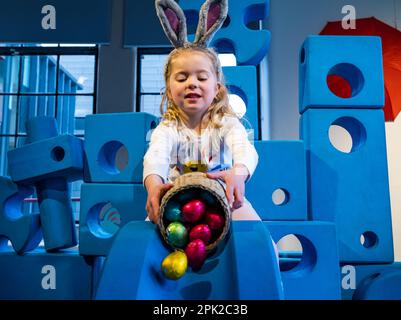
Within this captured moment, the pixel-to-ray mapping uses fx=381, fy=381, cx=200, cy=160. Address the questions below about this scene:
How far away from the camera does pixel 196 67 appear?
0.81 metres

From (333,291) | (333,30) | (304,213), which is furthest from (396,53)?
(333,291)

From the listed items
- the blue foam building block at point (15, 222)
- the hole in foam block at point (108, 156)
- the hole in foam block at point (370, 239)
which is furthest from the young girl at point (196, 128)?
the blue foam building block at point (15, 222)

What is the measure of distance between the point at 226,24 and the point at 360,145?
565 mm

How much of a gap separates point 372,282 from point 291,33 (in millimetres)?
1376

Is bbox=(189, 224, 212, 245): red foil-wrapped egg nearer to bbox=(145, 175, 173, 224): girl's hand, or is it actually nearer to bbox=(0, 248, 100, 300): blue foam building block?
bbox=(145, 175, 173, 224): girl's hand

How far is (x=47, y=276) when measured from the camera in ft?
3.77

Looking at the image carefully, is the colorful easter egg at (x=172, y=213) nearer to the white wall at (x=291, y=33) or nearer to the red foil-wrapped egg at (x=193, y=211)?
the red foil-wrapped egg at (x=193, y=211)

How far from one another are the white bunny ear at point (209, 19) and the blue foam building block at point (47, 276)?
28.1 inches

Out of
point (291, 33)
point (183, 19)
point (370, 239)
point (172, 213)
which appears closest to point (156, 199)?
point (172, 213)

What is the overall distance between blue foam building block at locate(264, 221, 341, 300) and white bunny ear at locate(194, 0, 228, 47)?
0.49 m

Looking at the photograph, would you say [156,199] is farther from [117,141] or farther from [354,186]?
[354,186]

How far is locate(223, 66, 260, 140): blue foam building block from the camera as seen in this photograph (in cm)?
112

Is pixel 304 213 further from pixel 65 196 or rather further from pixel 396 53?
pixel 396 53

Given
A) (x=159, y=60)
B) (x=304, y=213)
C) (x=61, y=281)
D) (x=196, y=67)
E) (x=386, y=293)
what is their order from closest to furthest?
(x=196, y=67), (x=386, y=293), (x=304, y=213), (x=61, y=281), (x=159, y=60)
